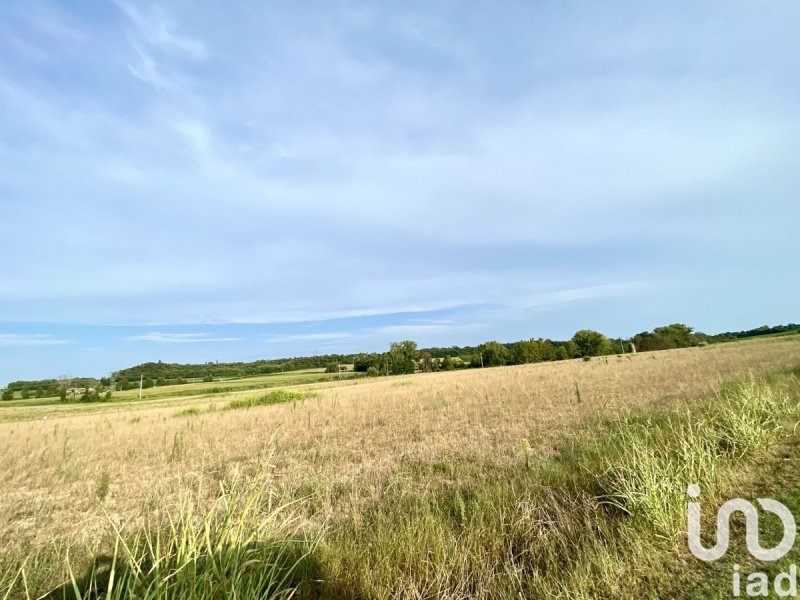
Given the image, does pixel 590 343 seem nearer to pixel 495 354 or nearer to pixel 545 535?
pixel 495 354

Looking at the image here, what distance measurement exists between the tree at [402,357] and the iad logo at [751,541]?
10499cm

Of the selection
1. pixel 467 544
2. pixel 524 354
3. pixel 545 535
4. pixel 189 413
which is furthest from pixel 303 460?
pixel 524 354

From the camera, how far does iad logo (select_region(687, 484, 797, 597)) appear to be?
2.67 m

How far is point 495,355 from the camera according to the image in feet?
367

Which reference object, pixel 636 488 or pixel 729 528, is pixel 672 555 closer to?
pixel 729 528

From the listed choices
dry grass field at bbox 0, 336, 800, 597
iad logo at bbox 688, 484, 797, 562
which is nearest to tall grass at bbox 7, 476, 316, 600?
dry grass field at bbox 0, 336, 800, 597

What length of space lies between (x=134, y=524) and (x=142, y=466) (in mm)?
4572

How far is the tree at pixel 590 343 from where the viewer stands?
107981 millimetres

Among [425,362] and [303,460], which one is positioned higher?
[303,460]

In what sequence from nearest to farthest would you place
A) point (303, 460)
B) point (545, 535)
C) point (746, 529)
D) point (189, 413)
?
point (746, 529)
point (545, 535)
point (303, 460)
point (189, 413)

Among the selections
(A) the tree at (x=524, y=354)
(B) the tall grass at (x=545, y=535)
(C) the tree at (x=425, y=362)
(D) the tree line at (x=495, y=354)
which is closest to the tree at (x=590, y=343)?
(D) the tree line at (x=495, y=354)

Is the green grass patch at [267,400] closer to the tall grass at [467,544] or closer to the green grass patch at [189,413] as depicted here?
the green grass patch at [189,413]

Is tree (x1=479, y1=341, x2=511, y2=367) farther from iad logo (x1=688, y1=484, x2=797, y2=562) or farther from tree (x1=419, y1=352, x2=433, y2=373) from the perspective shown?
iad logo (x1=688, y1=484, x2=797, y2=562)

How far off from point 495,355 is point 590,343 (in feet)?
90.4
